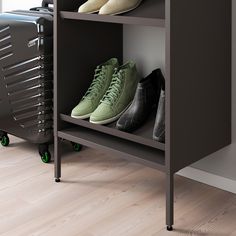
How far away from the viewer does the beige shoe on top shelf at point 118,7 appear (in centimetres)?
164

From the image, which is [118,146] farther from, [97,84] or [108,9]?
[108,9]

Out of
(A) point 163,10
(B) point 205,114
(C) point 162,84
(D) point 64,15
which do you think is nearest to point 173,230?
(B) point 205,114

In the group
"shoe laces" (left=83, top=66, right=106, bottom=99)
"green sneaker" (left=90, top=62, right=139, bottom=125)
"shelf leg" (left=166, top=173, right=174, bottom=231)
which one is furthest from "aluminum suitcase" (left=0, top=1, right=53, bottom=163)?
"shelf leg" (left=166, top=173, right=174, bottom=231)

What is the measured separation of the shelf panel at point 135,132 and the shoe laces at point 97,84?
0.41 ft

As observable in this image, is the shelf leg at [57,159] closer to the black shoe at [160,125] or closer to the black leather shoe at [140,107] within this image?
the black leather shoe at [140,107]

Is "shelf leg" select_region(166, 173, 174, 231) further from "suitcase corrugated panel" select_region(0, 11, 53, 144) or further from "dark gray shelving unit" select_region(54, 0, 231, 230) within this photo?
"suitcase corrugated panel" select_region(0, 11, 53, 144)

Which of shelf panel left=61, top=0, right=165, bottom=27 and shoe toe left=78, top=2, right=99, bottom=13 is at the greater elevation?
shoe toe left=78, top=2, right=99, bottom=13

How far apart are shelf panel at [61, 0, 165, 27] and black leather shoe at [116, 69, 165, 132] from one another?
0.24m

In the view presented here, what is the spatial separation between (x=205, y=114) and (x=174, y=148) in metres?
0.20

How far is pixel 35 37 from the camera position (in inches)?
79.4

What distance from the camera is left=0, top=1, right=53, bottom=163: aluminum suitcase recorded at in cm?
203

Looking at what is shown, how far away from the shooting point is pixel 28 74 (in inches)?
82.6

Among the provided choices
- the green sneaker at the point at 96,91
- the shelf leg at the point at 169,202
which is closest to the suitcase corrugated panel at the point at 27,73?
the green sneaker at the point at 96,91

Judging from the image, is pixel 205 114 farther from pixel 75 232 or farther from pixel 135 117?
pixel 75 232
